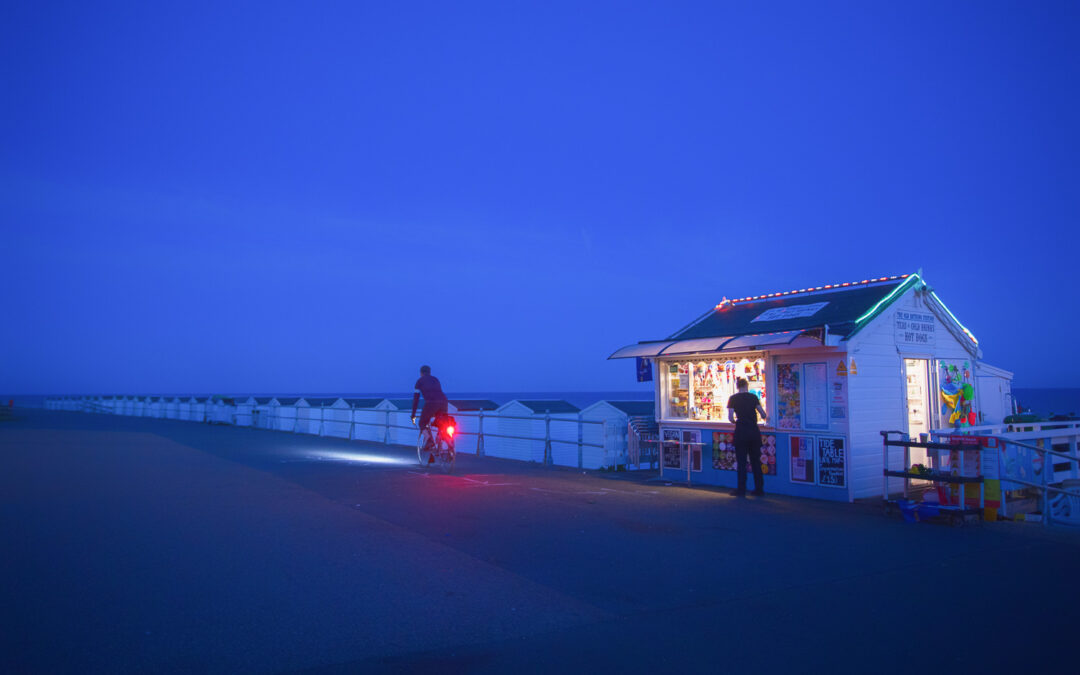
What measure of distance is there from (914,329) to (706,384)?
3.75 m

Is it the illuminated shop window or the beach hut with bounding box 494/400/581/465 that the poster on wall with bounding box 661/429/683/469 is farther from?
the beach hut with bounding box 494/400/581/465

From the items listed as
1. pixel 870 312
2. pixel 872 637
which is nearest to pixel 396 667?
pixel 872 637

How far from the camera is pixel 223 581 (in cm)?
604

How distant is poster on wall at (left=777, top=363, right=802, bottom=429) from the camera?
39.6 ft

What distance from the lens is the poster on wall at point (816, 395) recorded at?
1167cm

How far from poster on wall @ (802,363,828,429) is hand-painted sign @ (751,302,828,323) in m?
1.38

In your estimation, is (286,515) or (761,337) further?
(761,337)

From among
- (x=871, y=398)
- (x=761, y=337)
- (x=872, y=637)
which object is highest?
(x=761, y=337)

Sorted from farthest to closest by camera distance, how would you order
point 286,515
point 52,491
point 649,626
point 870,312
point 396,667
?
point 870,312 < point 52,491 < point 286,515 < point 649,626 < point 396,667

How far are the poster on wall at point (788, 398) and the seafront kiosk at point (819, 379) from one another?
0.02 metres

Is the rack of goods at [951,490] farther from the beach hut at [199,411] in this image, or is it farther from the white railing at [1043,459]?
the beach hut at [199,411]

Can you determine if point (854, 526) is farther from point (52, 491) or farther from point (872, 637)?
point (52, 491)

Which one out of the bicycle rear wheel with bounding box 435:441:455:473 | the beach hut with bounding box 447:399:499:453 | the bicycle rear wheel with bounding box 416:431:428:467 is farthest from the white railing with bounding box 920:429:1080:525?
the beach hut with bounding box 447:399:499:453

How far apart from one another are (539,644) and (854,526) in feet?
19.4
